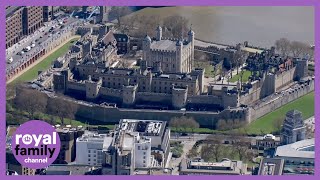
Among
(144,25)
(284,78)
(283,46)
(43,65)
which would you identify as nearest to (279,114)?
(284,78)

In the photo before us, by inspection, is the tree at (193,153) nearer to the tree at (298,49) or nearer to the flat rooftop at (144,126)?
the flat rooftop at (144,126)

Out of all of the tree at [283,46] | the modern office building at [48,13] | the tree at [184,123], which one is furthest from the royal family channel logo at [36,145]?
the modern office building at [48,13]

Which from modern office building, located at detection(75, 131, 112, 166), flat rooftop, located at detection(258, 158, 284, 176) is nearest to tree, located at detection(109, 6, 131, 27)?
modern office building, located at detection(75, 131, 112, 166)

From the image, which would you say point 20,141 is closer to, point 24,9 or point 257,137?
point 257,137

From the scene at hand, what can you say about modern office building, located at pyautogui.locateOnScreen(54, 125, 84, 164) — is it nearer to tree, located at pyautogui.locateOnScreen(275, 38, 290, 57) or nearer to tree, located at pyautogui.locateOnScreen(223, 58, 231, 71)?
tree, located at pyautogui.locateOnScreen(223, 58, 231, 71)

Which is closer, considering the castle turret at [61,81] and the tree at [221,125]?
the tree at [221,125]

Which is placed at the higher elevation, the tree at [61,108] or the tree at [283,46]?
the tree at [283,46]
